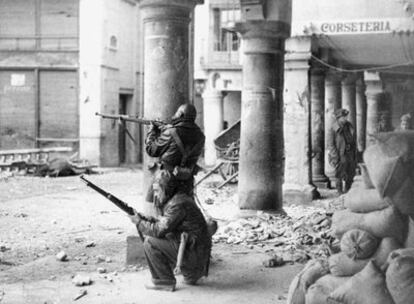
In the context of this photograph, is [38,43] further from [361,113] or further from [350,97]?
[361,113]

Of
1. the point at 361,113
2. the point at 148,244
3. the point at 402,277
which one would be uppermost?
the point at 361,113

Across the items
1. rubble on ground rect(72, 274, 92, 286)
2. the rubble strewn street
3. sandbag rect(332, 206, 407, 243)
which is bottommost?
the rubble strewn street

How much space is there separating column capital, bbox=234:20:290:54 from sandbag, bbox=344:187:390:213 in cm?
545

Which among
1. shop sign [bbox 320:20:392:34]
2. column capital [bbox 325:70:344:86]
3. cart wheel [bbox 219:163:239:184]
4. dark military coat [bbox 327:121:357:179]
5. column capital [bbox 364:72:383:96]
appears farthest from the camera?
column capital [bbox 364:72:383:96]

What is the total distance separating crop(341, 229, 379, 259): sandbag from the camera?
4227 millimetres

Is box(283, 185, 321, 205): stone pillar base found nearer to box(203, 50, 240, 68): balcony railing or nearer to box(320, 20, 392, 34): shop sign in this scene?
box(320, 20, 392, 34): shop sign

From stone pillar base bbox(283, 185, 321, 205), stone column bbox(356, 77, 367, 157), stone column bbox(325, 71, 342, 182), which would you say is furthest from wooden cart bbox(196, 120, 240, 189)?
stone column bbox(356, 77, 367, 157)

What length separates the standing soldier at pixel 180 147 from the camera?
6141 millimetres

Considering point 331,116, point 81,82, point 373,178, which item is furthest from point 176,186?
point 81,82

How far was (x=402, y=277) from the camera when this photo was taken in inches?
154

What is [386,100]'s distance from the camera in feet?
73.3

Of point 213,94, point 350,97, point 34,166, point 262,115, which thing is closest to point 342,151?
point 262,115

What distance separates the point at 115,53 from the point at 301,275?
65.1 feet

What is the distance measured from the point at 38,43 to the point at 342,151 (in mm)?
13529
